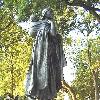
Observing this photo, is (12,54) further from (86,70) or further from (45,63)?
(45,63)

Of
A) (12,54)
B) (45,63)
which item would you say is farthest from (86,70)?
(45,63)

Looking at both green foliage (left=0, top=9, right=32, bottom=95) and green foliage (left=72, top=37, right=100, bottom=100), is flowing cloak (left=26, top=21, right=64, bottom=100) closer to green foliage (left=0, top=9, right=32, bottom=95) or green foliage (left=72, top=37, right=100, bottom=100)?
green foliage (left=0, top=9, right=32, bottom=95)

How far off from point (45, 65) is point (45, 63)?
48 millimetres

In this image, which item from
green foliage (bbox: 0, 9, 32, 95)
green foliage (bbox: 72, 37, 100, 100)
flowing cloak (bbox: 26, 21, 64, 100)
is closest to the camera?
flowing cloak (bbox: 26, 21, 64, 100)

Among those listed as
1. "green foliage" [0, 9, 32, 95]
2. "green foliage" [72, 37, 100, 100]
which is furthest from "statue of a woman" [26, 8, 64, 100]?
"green foliage" [72, 37, 100, 100]

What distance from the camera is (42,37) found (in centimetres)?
965

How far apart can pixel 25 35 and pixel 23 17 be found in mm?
8556

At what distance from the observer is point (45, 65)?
9.40 meters

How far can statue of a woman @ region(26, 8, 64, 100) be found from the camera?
935cm

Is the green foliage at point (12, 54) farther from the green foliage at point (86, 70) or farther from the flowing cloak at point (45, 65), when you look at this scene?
the flowing cloak at point (45, 65)

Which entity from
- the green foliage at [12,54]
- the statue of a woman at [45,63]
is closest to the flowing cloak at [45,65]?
the statue of a woman at [45,63]

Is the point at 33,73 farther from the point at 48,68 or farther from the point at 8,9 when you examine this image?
the point at 8,9

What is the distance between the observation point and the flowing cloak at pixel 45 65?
9352mm

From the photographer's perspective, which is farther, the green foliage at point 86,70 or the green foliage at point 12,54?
the green foliage at point 86,70
